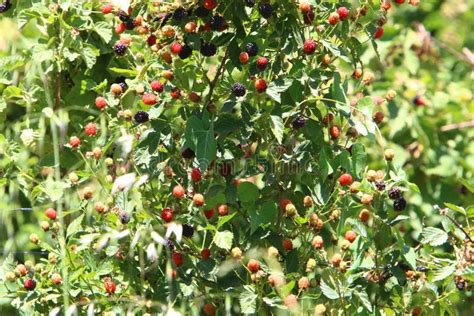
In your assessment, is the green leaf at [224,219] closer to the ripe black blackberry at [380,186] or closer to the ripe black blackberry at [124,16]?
the ripe black blackberry at [380,186]

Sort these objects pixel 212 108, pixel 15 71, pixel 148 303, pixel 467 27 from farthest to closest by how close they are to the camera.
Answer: pixel 467 27, pixel 15 71, pixel 212 108, pixel 148 303

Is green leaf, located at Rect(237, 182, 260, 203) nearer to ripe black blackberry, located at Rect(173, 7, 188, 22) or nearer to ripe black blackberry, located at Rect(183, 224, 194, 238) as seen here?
ripe black blackberry, located at Rect(183, 224, 194, 238)

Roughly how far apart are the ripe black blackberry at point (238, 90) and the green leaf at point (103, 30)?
1.85ft

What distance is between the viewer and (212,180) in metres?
2.25

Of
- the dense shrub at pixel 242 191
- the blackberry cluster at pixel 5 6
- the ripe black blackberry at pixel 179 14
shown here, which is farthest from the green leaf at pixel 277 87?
the blackberry cluster at pixel 5 6

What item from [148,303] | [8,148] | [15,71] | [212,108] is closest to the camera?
[148,303]

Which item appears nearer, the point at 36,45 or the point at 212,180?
the point at 212,180

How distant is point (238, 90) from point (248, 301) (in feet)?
1.57

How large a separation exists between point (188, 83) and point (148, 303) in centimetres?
54

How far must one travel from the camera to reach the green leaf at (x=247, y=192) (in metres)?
2.18

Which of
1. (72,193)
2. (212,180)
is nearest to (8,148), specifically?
(72,193)

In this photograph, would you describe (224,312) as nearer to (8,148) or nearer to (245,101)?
(245,101)

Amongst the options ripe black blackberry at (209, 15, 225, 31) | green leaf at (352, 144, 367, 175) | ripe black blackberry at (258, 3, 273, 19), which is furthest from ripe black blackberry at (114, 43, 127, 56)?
green leaf at (352, 144, 367, 175)

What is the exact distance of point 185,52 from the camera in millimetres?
2160
